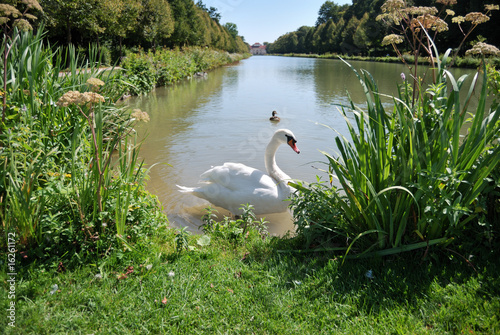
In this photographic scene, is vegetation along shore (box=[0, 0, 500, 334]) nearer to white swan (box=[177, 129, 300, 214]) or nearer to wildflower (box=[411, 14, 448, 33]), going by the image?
wildflower (box=[411, 14, 448, 33])

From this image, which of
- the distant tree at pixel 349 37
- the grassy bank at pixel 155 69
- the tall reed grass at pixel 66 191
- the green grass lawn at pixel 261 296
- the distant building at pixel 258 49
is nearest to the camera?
the green grass lawn at pixel 261 296

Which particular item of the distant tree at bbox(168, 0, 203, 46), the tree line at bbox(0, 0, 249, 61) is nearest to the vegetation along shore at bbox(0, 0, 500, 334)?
the tree line at bbox(0, 0, 249, 61)

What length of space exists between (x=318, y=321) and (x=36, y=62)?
335 cm

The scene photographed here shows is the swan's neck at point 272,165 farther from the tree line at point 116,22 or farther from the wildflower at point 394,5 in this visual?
the tree line at point 116,22

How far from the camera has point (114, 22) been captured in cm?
1748

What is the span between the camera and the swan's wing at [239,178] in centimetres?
386

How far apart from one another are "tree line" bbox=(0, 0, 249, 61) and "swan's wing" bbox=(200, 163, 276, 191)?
2.32 meters

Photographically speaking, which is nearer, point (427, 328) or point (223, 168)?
point (427, 328)

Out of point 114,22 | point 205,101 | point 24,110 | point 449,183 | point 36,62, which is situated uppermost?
point 114,22

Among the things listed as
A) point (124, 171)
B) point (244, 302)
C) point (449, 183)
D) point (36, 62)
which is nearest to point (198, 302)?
point (244, 302)

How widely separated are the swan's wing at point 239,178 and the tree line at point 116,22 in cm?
232

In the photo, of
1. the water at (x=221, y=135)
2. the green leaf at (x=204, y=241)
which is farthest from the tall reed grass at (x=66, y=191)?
the water at (x=221, y=135)

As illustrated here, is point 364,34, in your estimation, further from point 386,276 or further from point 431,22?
point 386,276

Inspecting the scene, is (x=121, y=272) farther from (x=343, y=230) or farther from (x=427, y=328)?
(x=427, y=328)
